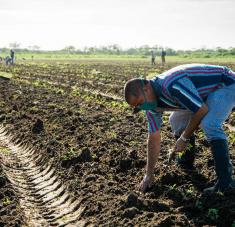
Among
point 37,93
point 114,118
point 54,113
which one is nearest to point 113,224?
point 114,118

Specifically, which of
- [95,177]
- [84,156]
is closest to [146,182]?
[95,177]

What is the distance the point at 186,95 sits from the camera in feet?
16.1

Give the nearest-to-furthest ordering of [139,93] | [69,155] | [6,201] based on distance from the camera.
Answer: [139,93]
[6,201]
[69,155]

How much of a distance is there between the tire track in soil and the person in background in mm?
1483

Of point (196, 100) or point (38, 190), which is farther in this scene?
point (38, 190)

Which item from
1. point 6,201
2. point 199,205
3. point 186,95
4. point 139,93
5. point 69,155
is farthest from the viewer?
point 69,155

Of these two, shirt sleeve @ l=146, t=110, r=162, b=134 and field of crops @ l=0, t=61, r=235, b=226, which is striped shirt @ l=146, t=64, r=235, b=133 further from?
field of crops @ l=0, t=61, r=235, b=226

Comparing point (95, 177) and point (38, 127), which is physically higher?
point (38, 127)

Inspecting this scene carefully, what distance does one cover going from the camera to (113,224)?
504 centimetres

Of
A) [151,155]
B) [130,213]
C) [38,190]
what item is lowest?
[38,190]

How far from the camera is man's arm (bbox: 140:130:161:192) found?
18.6ft

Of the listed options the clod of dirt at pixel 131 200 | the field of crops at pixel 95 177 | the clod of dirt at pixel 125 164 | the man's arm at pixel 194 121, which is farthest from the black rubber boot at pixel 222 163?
the clod of dirt at pixel 125 164

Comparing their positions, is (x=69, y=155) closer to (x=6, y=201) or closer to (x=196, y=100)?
(x=6, y=201)

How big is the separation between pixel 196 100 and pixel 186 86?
0.19 metres
